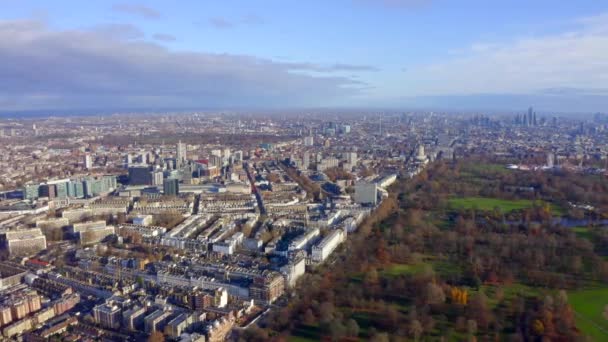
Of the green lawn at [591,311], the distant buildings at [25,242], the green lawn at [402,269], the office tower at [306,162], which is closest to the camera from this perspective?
the green lawn at [591,311]

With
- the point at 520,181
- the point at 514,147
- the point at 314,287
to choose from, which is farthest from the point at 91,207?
the point at 514,147

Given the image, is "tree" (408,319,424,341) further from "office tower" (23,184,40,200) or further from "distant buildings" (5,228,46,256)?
"office tower" (23,184,40,200)

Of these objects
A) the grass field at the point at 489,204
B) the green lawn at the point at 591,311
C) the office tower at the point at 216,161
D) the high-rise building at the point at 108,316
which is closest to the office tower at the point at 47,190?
the office tower at the point at 216,161

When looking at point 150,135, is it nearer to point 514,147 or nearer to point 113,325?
point 514,147

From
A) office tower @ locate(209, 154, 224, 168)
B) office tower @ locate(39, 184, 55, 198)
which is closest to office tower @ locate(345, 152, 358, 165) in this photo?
office tower @ locate(209, 154, 224, 168)

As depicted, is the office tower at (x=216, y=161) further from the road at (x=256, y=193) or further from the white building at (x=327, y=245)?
the white building at (x=327, y=245)

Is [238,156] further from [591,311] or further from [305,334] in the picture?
[591,311]

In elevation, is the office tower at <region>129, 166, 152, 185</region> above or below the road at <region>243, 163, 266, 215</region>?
above
